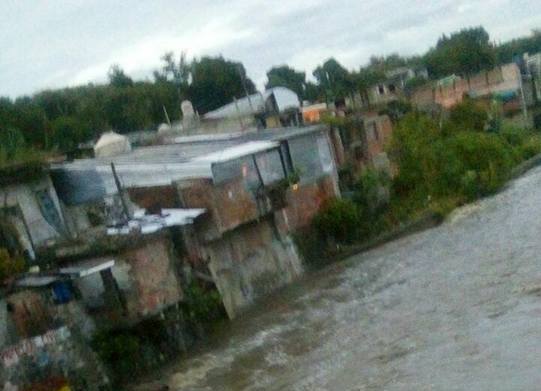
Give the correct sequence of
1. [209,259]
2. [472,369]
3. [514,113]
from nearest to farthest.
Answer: [472,369], [209,259], [514,113]

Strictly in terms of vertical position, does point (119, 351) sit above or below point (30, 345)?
below

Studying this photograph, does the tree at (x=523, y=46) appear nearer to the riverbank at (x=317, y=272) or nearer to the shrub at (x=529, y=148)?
the shrub at (x=529, y=148)

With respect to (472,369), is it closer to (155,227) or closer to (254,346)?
(254,346)

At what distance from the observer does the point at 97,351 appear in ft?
58.5

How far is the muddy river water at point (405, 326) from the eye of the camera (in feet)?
44.1

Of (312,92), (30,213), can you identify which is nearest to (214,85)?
(312,92)

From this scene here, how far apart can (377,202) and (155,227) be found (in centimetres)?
1242

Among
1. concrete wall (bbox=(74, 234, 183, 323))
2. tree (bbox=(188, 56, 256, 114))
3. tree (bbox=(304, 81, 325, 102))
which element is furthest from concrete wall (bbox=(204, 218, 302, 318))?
tree (bbox=(304, 81, 325, 102))

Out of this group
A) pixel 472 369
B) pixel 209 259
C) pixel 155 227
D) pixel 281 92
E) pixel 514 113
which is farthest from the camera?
pixel 514 113

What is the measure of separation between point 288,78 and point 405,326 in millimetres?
49970

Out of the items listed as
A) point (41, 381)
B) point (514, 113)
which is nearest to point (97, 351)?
point (41, 381)

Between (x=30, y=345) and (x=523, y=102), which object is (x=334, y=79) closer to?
(x=523, y=102)

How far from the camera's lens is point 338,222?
27641 mm

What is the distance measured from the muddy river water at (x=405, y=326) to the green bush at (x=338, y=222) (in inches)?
65.1
